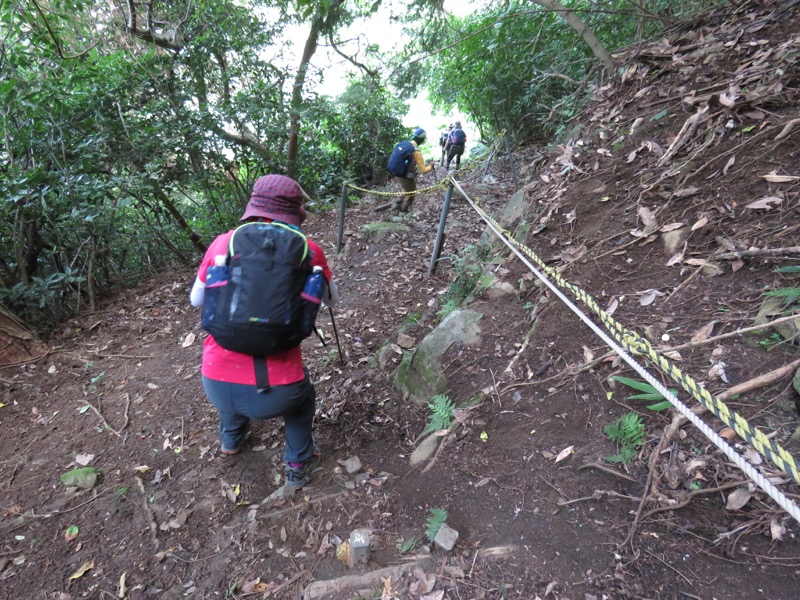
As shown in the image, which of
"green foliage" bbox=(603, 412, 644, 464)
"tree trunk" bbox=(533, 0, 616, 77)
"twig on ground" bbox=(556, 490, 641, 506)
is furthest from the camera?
"tree trunk" bbox=(533, 0, 616, 77)

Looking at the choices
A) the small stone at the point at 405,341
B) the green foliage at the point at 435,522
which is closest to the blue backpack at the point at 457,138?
the small stone at the point at 405,341

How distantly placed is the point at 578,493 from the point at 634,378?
759mm

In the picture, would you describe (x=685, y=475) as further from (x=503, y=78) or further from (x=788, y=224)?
(x=503, y=78)

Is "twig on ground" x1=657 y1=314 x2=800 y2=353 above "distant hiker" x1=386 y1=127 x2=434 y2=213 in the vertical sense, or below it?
below

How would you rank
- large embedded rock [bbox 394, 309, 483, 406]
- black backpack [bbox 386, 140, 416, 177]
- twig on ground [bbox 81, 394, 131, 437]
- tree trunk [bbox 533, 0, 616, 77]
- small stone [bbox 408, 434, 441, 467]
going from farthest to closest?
black backpack [bbox 386, 140, 416, 177]
tree trunk [bbox 533, 0, 616, 77]
twig on ground [bbox 81, 394, 131, 437]
large embedded rock [bbox 394, 309, 483, 406]
small stone [bbox 408, 434, 441, 467]

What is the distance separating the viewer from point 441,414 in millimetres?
2869

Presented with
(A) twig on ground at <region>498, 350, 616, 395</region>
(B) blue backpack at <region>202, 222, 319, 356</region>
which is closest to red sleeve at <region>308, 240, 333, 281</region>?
(B) blue backpack at <region>202, 222, 319, 356</region>

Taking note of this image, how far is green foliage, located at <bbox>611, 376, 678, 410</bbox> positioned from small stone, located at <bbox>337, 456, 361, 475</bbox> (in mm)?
Answer: 1786

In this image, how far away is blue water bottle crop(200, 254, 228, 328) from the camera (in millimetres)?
2217

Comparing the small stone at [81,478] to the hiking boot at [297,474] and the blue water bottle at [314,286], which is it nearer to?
the hiking boot at [297,474]

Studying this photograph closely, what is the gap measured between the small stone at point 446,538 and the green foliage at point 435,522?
24 mm

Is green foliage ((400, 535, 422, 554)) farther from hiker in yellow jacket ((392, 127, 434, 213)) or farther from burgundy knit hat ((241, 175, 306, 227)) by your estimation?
hiker in yellow jacket ((392, 127, 434, 213))

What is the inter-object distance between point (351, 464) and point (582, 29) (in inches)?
236

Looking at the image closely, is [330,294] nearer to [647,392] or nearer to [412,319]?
[647,392]
